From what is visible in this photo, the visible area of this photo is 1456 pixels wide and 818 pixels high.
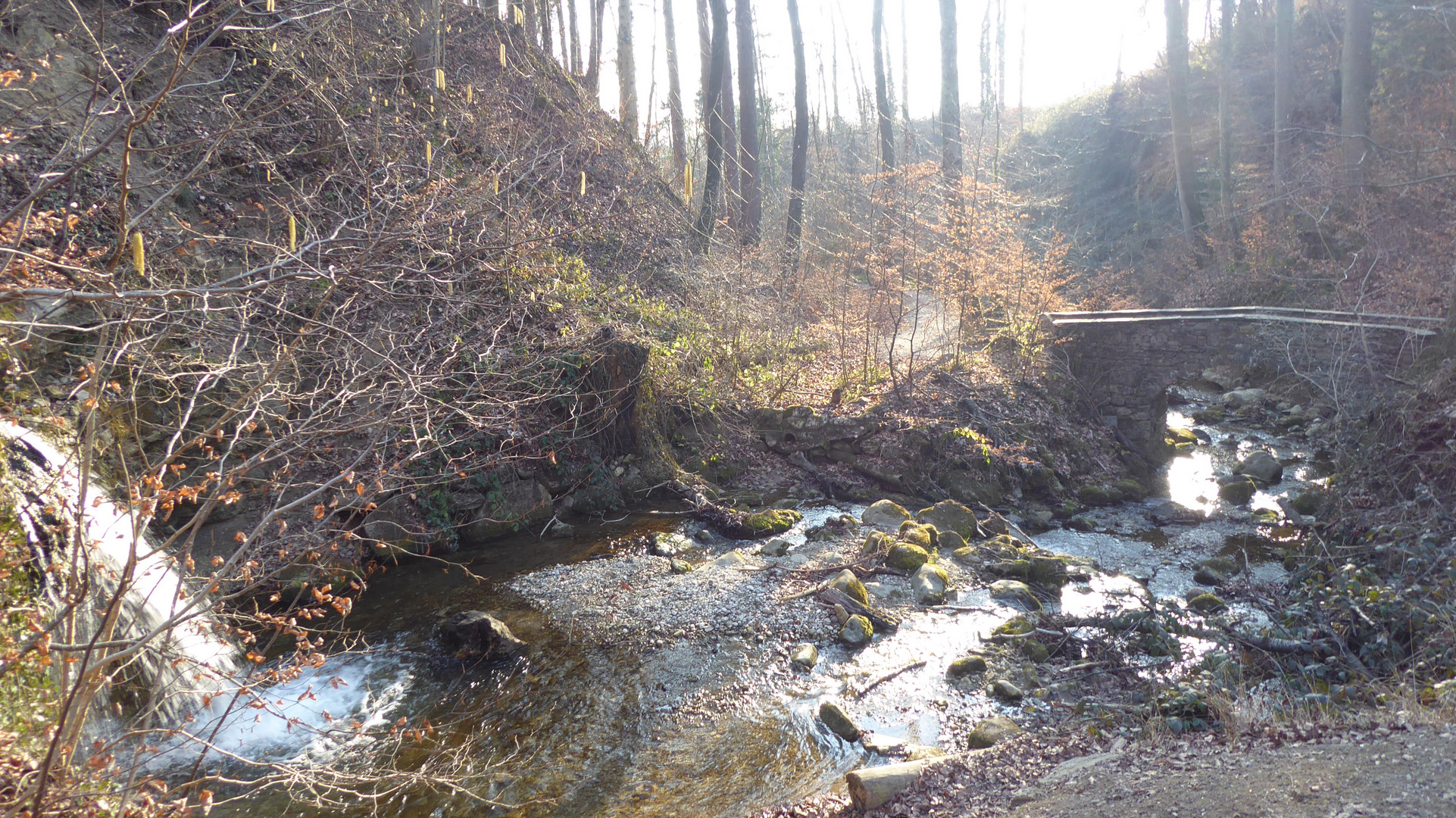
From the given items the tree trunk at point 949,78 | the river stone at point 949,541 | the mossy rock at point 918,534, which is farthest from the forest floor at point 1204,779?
the tree trunk at point 949,78

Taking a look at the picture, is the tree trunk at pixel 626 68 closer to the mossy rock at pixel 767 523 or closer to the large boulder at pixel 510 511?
the large boulder at pixel 510 511

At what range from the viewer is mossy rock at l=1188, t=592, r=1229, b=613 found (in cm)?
661

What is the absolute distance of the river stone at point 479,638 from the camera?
6234mm

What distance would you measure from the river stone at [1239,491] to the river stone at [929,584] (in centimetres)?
522

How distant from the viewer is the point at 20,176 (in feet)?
21.4

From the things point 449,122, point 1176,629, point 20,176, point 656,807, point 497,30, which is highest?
point 497,30

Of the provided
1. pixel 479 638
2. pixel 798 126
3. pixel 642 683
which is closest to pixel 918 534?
pixel 642 683

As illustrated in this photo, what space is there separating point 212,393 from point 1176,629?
28.4ft

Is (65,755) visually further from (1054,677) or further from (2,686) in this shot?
(1054,677)

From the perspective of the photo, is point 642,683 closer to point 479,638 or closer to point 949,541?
point 479,638

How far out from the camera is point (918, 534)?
8.23 meters

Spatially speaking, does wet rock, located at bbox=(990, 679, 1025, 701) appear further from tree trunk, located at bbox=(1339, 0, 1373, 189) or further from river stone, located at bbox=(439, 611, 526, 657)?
tree trunk, located at bbox=(1339, 0, 1373, 189)

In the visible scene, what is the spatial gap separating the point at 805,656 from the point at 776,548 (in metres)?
2.37

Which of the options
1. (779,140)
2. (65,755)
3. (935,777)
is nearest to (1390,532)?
(935,777)
